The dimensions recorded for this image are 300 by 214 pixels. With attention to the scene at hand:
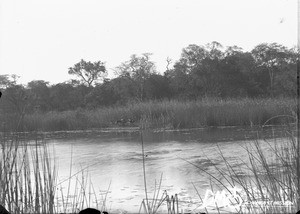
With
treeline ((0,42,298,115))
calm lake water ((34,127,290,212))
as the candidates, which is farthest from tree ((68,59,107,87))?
calm lake water ((34,127,290,212))

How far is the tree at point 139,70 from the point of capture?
17.4m

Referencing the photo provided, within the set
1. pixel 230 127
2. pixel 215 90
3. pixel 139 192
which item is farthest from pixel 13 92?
pixel 215 90

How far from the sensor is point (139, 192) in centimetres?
349

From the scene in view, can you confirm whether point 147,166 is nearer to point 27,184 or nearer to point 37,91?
point 37,91

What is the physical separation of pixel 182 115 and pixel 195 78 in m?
7.48

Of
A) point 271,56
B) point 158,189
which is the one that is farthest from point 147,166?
point 271,56

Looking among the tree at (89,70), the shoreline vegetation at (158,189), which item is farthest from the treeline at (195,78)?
the shoreline vegetation at (158,189)

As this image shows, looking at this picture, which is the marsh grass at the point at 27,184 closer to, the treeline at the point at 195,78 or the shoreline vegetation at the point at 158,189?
the shoreline vegetation at the point at 158,189

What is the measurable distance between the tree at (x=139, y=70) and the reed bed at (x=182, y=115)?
3567mm

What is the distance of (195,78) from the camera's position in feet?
61.4

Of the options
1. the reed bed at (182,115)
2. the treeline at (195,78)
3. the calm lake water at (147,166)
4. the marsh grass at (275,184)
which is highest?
the treeline at (195,78)

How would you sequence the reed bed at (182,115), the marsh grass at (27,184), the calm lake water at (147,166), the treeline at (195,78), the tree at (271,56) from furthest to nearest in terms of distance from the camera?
the tree at (271,56) → the treeline at (195,78) → the reed bed at (182,115) → the calm lake water at (147,166) → the marsh grass at (27,184)

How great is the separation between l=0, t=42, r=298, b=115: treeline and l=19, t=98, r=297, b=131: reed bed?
0.44 m

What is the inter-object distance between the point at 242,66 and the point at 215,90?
4.54 feet
